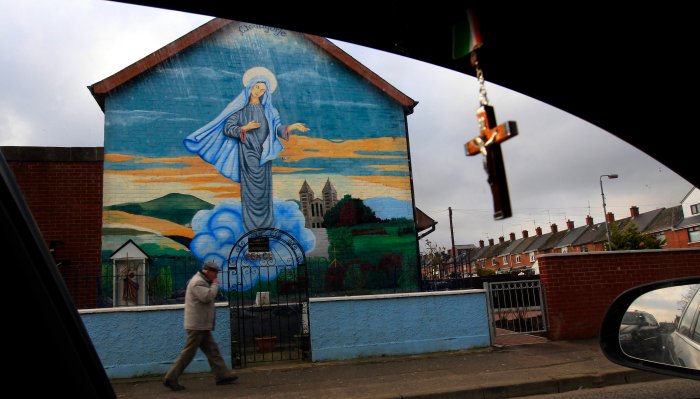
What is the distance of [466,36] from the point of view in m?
2.30

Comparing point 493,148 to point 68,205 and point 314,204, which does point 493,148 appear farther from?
point 68,205

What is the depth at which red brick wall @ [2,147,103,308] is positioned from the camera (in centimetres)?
1277

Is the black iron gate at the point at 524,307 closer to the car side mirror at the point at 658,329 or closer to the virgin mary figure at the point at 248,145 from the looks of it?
the virgin mary figure at the point at 248,145

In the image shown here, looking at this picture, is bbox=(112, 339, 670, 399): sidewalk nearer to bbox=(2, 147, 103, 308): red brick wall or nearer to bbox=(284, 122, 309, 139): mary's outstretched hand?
bbox=(2, 147, 103, 308): red brick wall

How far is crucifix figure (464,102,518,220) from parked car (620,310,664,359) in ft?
3.95

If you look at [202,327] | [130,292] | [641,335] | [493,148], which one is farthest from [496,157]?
[130,292]

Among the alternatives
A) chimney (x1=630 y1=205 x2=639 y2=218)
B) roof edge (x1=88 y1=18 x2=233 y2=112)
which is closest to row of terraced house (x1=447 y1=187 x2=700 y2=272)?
chimney (x1=630 y1=205 x2=639 y2=218)

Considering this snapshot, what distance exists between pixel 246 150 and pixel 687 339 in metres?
13.3

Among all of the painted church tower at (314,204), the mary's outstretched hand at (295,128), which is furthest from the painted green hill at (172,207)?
the mary's outstretched hand at (295,128)

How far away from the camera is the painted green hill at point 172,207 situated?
543 inches

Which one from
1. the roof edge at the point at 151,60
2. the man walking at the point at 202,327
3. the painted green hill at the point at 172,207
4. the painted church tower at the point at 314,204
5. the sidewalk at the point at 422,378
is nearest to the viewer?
the sidewalk at the point at 422,378

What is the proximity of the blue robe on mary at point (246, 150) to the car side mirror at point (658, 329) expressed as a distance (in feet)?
40.9

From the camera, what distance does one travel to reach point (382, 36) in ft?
8.42

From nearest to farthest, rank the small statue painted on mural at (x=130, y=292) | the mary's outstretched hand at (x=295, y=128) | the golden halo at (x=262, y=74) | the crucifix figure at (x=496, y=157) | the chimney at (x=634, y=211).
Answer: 1. the crucifix figure at (x=496, y=157)
2. the small statue painted on mural at (x=130, y=292)
3. the mary's outstretched hand at (x=295, y=128)
4. the golden halo at (x=262, y=74)
5. the chimney at (x=634, y=211)
